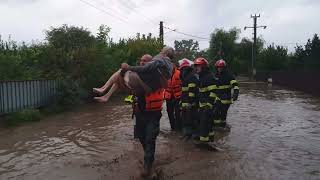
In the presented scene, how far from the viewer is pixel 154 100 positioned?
7434 mm

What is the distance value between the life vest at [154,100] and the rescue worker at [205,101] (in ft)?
8.75

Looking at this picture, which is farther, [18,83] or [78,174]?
[18,83]

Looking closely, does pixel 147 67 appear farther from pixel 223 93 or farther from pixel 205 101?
pixel 223 93

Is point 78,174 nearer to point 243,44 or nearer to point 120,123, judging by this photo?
point 120,123

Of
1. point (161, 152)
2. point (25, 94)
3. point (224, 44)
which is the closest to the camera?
point (161, 152)

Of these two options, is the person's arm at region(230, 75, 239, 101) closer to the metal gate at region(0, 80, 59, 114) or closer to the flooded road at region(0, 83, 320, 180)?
the flooded road at region(0, 83, 320, 180)

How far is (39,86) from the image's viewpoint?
56.6ft

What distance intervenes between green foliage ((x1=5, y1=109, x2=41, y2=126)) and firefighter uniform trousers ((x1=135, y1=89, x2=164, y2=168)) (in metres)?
7.63

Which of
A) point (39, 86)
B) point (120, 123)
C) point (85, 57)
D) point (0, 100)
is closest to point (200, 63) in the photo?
point (120, 123)

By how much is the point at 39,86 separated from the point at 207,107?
9027 millimetres

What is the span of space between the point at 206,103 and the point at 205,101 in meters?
0.06

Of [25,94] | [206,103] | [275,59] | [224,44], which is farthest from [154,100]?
[224,44]

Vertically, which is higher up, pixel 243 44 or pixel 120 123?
pixel 243 44

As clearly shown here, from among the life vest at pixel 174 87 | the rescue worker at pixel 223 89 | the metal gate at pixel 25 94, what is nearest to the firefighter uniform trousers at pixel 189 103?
the life vest at pixel 174 87
